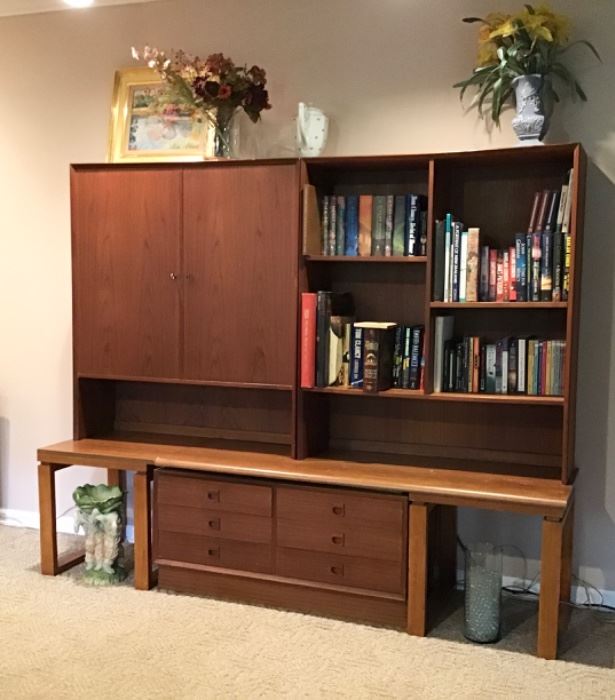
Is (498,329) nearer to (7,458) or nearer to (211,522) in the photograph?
→ (211,522)

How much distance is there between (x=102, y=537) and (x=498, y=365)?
1729 mm

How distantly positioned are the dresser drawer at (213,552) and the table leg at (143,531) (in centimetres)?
5

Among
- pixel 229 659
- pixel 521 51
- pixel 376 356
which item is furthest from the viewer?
pixel 376 356

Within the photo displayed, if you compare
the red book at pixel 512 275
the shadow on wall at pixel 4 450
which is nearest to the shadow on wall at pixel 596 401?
the red book at pixel 512 275

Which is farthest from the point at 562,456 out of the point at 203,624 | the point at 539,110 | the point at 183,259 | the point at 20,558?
the point at 20,558

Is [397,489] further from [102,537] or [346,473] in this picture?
[102,537]

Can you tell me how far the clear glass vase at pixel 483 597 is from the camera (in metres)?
2.80

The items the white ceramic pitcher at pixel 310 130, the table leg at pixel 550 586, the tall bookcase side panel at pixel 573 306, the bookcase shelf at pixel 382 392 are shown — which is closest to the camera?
the table leg at pixel 550 586

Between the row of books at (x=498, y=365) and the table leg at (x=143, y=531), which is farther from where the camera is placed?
the table leg at (x=143, y=531)

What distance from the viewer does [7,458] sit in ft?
13.2

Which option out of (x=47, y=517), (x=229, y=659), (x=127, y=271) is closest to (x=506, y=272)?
(x=127, y=271)

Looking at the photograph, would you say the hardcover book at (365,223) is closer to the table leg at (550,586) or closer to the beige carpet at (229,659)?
the table leg at (550,586)

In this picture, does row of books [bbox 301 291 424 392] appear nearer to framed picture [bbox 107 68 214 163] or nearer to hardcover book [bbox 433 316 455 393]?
hardcover book [bbox 433 316 455 393]

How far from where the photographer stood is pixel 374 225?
3.10 meters
